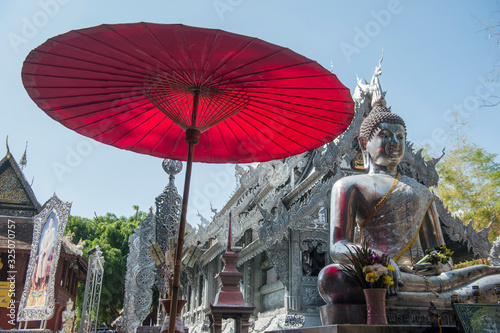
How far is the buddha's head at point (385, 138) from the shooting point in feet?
17.8

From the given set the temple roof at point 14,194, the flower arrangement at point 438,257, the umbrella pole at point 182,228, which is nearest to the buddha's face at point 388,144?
the flower arrangement at point 438,257

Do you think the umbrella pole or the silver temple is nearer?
the umbrella pole

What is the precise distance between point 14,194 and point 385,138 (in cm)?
2181

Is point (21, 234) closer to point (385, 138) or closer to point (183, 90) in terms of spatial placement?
point (385, 138)

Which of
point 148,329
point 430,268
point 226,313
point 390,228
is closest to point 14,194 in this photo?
point 148,329

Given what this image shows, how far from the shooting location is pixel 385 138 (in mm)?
5434

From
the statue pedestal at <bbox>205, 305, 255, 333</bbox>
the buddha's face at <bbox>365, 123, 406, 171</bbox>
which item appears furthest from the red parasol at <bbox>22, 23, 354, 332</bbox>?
the statue pedestal at <bbox>205, 305, 255, 333</bbox>

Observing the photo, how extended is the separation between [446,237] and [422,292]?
6.09 m

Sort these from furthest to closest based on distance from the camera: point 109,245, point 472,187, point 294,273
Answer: point 109,245
point 472,187
point 294,273

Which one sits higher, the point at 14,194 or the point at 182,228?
the point at 14,194

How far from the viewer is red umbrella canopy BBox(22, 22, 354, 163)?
2500 mm

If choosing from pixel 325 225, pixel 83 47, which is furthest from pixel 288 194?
pixel 83 47

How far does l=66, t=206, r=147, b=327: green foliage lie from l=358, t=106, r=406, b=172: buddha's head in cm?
2359

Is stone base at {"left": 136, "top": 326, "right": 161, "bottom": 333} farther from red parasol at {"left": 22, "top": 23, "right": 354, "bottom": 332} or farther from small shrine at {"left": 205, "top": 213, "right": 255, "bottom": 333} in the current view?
red parasol at {"left": 22, "top": 23, "right": 354, "bottom": 332}
